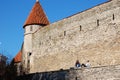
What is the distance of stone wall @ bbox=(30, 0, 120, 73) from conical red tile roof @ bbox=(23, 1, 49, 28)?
1688 mm

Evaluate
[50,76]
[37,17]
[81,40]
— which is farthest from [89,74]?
[37,17]

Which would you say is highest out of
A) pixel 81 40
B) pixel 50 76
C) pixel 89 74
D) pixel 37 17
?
pixel 37 17

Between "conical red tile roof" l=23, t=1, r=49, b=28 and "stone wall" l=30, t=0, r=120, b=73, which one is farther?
"conical red tile roof" l=23, t=1, r=49, b=28

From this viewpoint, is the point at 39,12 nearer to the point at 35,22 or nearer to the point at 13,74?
the point at 35,22

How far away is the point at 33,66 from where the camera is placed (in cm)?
3200

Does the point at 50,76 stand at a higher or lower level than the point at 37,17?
lower

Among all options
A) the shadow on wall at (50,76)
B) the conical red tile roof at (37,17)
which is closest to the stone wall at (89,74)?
the shadow on wall at (50,76)

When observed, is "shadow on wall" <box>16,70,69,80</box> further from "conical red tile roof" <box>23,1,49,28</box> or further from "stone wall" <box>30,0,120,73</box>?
"conical red tile roof" <box>23,1,49,28</box>

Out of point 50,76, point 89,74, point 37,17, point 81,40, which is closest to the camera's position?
point 89,74

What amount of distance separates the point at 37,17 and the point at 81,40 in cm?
912

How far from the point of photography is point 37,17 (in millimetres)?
33688

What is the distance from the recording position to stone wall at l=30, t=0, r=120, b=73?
22.7 meters

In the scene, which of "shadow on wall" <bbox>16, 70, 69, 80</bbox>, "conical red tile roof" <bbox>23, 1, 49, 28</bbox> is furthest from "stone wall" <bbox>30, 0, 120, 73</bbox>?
"shadow on wall" <bbox>16, 70, 69, 80</bbox>

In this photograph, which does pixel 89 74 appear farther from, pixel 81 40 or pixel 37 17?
pixel 37 17
